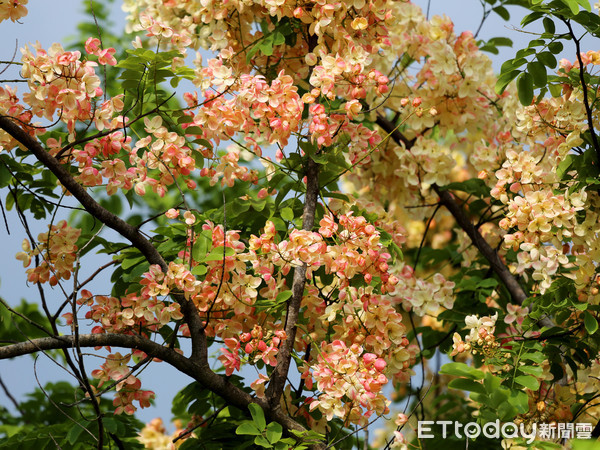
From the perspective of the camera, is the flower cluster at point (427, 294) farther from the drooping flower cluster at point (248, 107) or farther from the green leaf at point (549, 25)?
the green leaf at point (549, 25)

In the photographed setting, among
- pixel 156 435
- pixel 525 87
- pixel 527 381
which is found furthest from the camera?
pixel 156 435

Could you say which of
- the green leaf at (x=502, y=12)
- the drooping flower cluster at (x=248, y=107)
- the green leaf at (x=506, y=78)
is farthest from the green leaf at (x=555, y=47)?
the green leaf at (x=502, y=12)

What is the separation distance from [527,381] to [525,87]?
2.93 ft

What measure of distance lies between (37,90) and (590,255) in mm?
1659

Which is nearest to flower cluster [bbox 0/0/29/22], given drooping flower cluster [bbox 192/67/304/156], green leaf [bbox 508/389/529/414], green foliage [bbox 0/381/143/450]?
drooping flower cluster [bbox 192/67/304/156]

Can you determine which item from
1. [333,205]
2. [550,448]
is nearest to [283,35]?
[333,205]

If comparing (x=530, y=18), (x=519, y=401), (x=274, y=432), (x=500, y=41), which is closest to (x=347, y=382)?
(x=274, y=432)

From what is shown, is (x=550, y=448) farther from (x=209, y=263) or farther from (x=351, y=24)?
(x=351, y=24)

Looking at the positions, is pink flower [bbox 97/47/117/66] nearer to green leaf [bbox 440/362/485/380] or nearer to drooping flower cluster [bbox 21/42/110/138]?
drooping flower cluster [bbox 21/42/110/138]

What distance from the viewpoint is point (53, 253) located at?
86.4 inches

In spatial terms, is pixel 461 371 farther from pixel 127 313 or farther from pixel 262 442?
pixel 127 313

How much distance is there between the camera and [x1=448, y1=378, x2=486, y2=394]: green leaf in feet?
5.79

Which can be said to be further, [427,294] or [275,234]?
[427,294]

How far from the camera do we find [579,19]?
2043 mm
